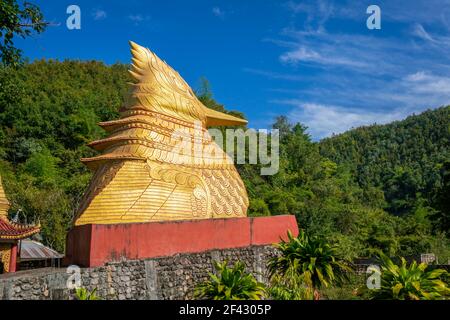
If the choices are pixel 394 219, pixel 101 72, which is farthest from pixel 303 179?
pixel 101 72

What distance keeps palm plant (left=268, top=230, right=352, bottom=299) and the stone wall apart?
0.62 meters

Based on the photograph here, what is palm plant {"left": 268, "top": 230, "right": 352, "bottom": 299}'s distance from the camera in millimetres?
7812

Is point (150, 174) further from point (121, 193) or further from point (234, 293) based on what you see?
point (234, 293)

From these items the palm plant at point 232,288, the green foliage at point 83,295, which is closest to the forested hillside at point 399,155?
the palm plant at point 232,288

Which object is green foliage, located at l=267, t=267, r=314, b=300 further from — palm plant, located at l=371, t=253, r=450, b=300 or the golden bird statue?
the golden bird statue

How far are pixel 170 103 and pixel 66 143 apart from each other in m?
24.5

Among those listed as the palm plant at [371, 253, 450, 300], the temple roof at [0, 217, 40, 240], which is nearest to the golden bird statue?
the temple roof at [0, 217, 40, 240]

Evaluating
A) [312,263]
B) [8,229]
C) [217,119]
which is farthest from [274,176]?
[312,263]

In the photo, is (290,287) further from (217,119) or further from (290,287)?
(217,119)

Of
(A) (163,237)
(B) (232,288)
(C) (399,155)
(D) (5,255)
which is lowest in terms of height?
(B) (232,288)

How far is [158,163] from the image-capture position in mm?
10023

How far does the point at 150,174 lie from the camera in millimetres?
9672

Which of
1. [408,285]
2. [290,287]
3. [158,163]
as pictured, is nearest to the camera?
[408,285]

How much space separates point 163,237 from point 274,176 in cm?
2059
